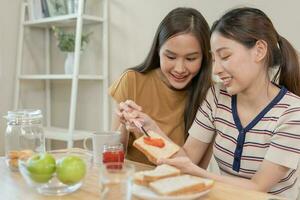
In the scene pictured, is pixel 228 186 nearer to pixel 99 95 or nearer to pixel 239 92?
pixel 239 92

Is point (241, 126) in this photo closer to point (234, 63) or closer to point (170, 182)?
point (234, 63)

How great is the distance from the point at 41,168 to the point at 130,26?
1875 millimetres

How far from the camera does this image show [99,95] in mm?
2912

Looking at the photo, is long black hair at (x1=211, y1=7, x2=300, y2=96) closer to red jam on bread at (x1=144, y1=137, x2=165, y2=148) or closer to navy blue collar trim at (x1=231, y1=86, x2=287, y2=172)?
navy blue collar trim at (x1=231, y1=86, x2=287, y2=172)

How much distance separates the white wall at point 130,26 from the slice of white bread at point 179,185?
4.05 ft

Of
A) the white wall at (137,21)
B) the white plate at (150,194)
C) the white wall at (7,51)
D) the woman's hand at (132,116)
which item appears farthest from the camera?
the white wall at (7,51)

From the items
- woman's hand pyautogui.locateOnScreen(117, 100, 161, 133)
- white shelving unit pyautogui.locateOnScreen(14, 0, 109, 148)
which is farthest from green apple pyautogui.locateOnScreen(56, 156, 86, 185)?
white shelving unit pyautogui.locateOnScreen(14, 0, 109, 148)

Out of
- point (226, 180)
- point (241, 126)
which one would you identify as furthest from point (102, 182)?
point (241, 126)

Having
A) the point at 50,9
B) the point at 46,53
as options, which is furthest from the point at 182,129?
the point at 46,53

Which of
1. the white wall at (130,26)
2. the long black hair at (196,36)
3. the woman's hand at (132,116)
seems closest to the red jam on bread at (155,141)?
the woman's hand at (132,116)

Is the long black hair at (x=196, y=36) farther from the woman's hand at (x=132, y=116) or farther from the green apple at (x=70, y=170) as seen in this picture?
the green apple at (x=70, y=170)

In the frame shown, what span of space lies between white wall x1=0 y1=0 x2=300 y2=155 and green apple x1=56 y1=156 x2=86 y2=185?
137cm

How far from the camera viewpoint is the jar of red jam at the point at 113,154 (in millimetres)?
1099

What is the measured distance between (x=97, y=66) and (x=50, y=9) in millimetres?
578
